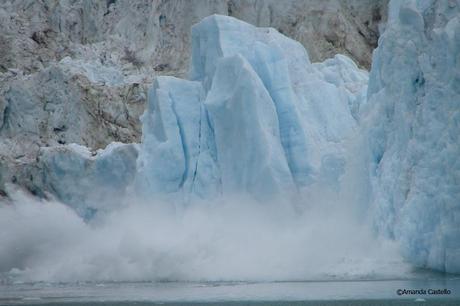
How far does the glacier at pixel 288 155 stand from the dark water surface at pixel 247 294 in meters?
0.57

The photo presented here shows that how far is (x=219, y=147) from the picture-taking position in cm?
3056

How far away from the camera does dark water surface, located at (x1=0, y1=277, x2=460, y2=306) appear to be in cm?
2177

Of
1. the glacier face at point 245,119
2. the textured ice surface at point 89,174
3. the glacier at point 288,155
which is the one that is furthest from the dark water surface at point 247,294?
the textured ice surface at point 89,174

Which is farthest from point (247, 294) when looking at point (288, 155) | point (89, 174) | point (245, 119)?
point (89, 174)

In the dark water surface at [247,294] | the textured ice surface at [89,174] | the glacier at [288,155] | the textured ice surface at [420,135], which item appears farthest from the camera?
the textured ice surface at [89,174]

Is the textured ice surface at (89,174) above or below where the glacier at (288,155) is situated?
below

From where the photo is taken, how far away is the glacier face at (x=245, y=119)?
29766 millimetres

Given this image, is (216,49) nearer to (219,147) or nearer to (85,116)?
(219,147)

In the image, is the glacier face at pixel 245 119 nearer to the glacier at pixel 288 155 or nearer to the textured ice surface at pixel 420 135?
the glacier at pixel 288 155

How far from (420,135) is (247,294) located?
527 cm

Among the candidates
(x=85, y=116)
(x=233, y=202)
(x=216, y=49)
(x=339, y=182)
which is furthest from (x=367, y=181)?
(x=85, y=116)

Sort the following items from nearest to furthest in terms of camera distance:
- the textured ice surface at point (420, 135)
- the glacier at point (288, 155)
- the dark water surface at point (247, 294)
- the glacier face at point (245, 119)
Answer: the dark water surface at point (247, 294) < the textured ice surface at point (420, 135) < the glacier at point (288, 155) < the glacier face at point (245, 119)

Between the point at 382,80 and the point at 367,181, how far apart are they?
2512 mm

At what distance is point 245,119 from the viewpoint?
30.1 metres
